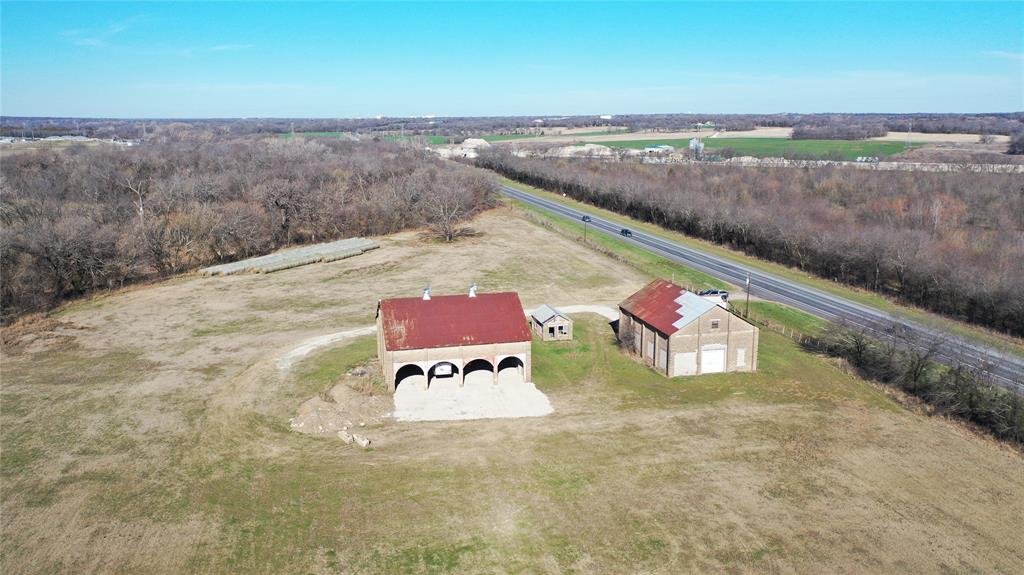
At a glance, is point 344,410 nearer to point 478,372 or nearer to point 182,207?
point 478,372

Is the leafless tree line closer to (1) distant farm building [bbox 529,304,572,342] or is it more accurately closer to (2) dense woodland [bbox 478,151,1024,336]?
(2) dense woodland [bbox 478,151,1024,336]

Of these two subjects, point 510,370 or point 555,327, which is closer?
point 510,370

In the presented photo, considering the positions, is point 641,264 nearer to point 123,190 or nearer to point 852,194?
point 852,194

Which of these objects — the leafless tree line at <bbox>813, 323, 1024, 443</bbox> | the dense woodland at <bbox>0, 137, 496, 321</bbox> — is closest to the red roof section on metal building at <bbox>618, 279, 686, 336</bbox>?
the leafless tree line at <bbox>813, 323, 1024, 443</bbox>

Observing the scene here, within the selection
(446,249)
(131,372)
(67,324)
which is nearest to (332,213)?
(446,249)

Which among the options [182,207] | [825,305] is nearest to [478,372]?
[825,305]

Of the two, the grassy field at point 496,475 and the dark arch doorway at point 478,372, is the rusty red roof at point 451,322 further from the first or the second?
the grassy field at point 496,475

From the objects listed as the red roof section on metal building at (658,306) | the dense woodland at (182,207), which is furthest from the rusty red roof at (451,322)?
the dense woodland at (182,207)
